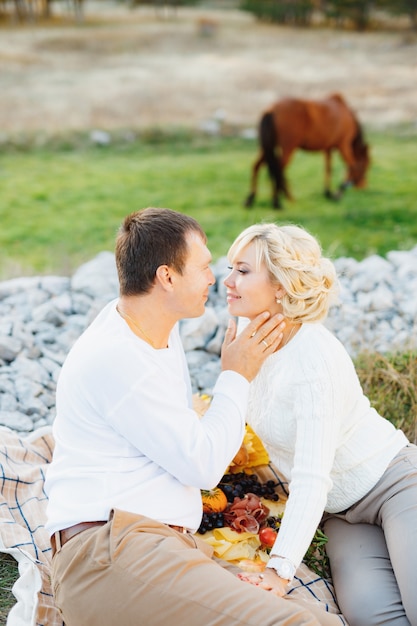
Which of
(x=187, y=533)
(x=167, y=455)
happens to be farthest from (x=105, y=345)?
(x=187, y=533)

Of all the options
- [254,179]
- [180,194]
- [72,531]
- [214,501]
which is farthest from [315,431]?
[180,194]

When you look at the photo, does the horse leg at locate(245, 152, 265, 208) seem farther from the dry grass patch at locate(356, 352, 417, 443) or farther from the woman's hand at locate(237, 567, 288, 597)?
the woman's hand at locate(237, 567, 288, 597)

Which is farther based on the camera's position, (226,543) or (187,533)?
(226,543)

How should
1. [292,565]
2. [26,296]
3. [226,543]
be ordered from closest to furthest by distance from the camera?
[292,565] → [226,543] → [26,296]

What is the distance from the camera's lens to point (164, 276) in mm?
2217

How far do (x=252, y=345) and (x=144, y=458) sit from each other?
51 cm

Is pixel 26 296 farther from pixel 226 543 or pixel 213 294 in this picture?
pixel 226 543

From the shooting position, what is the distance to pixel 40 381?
3898 millimetres

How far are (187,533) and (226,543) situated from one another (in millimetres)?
312

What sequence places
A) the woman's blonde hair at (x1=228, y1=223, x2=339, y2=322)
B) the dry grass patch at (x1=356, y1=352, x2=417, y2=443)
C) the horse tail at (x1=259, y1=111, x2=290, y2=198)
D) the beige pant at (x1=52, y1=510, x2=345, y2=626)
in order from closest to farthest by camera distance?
the beige pant at (x1=52, y1=510, x2=345, y2=626) < the woman's blonde hair at (x1=228, y1=223, x2=339, y2=322) < the dry grass patch at (x1=356, y1=352, x2=417, y2=443) < the horse tail at (x1=259, y1=111, x2=290, y2=198)

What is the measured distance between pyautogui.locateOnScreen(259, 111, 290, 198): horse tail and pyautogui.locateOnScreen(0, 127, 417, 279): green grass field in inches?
12.4

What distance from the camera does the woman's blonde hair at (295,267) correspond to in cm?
247

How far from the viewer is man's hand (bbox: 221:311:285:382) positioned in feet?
7.73

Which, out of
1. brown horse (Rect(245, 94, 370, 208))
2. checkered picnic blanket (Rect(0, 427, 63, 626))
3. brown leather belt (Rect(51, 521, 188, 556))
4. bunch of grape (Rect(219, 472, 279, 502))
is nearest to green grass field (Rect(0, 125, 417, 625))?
brown horse (Rect(245, 94, 370, 208))
